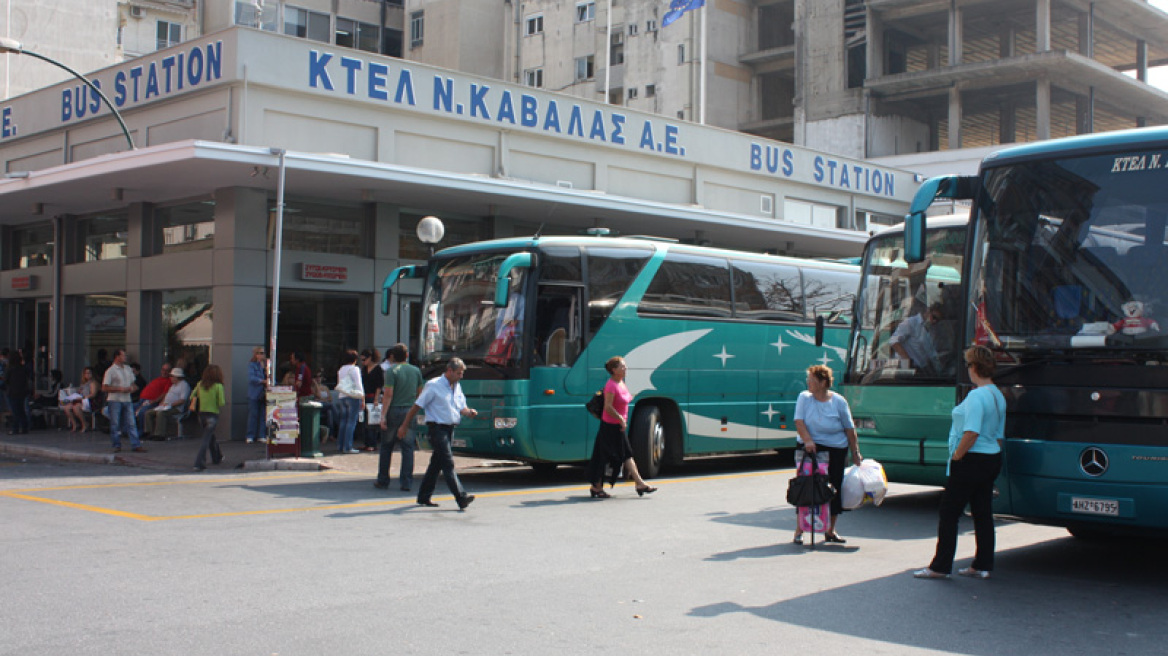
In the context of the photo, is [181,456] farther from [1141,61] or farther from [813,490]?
[1141,61]

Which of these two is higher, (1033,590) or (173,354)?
(173,354)

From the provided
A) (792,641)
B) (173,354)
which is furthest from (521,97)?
(792,641)

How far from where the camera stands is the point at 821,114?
5619 centimetres

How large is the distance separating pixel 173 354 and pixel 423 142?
22.3 ft

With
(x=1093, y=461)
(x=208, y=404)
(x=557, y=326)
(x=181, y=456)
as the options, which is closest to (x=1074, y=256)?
(x=1093, y=461)

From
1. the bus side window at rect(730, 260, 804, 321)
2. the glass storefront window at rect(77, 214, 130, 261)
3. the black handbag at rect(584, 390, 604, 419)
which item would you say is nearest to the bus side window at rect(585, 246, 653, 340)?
the black handbag at rect(584, 390, 604, 419)

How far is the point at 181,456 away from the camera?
726 inches

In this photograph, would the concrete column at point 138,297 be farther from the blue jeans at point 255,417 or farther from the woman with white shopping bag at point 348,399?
the woman with white shopping bag at point 348,399

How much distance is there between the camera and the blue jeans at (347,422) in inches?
749

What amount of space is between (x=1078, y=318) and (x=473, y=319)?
351 inches

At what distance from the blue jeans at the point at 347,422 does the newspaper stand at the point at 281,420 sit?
1681mm

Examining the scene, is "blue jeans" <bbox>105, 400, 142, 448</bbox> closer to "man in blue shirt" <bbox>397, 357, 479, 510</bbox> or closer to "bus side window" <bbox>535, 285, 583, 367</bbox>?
"bus side window" <bbox>535, 285, 583, 367</bbox>

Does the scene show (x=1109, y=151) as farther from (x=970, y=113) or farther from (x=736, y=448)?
(x=970, y=113)

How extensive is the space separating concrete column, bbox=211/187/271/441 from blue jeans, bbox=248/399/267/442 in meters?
0.59
